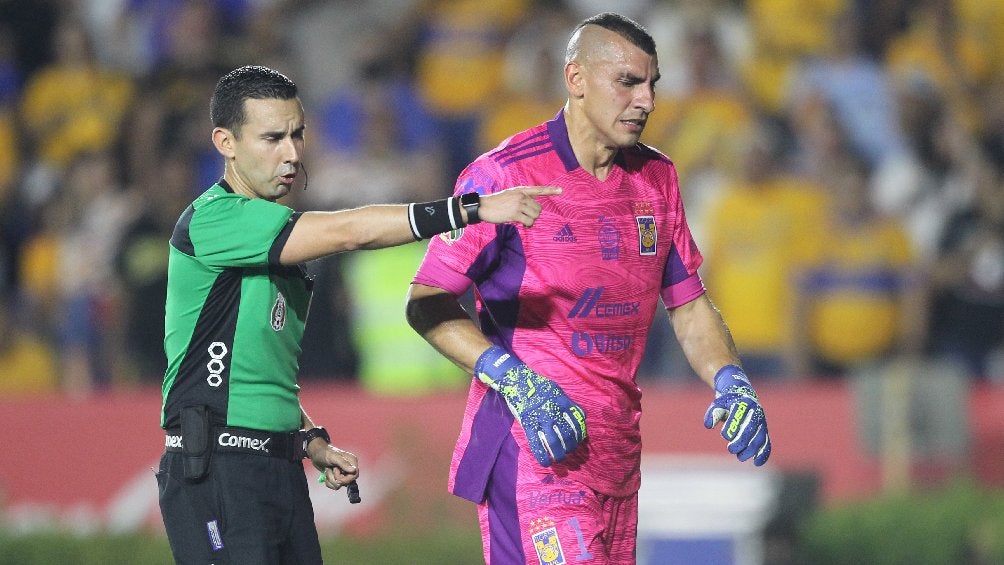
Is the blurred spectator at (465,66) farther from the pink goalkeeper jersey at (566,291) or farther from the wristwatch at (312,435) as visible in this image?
the wristwatch at (312,435)

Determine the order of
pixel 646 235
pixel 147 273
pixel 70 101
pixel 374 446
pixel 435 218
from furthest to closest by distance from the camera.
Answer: pixel 70 101, pixel 147 273, pixel 374 446, pixel 646 235, pixel 435 218

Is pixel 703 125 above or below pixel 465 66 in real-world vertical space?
below

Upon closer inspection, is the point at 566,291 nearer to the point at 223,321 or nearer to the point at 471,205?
the point at 471,205

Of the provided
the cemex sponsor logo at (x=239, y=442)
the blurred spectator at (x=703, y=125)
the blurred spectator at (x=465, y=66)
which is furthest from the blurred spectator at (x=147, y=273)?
the cemex sponsor logo at (x=239, y=442)

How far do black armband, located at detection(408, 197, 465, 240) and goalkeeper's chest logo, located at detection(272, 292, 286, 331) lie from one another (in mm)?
568

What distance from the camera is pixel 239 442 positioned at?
4.70 m

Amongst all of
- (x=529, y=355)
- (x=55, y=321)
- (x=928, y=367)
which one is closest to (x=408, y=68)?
(x=55, y=321)

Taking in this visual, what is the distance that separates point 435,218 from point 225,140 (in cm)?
82

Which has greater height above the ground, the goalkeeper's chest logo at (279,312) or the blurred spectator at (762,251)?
the goalkeeper's chest logo at (279,312)

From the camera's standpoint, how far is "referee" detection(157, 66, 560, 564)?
459 centimetres

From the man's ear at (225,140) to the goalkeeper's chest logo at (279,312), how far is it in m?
0.48

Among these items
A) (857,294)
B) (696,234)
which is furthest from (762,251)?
(857,294)

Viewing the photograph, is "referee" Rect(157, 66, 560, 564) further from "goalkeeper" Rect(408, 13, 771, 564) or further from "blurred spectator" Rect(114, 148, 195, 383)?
"blurred spectator" Rect(114, 148, 195, 383)

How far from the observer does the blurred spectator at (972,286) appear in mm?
10086
